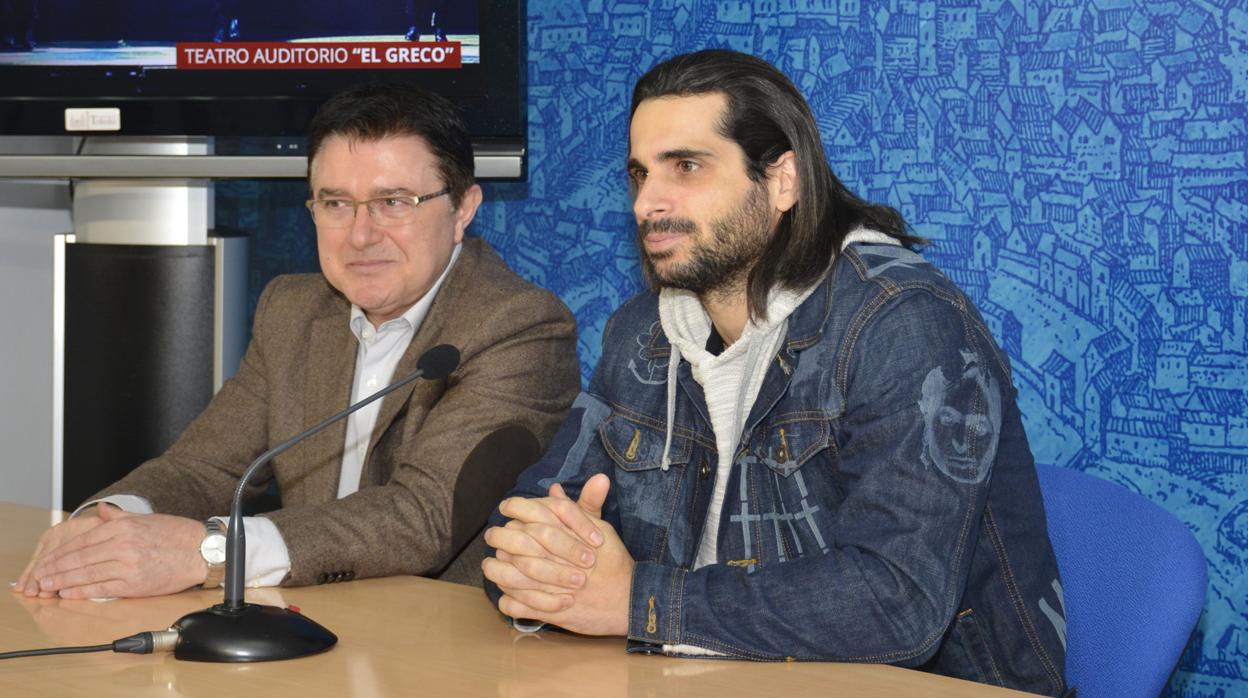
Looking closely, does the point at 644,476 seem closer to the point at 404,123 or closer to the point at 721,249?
the point at 721,249

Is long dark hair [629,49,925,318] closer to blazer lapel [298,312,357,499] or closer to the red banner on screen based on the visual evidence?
blazer lapel [298,312,357,499]

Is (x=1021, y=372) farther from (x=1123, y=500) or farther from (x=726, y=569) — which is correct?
(x=726, y=569)

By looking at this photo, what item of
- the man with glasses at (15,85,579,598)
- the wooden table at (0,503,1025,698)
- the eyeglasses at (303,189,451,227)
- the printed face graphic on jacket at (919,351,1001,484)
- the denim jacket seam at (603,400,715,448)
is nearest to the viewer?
the wooden table at (0,503,1025,698)

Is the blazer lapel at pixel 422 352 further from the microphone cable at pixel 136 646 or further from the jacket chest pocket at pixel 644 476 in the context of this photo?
the microphone cable at pixel 136 646

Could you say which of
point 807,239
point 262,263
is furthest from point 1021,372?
point 262,263

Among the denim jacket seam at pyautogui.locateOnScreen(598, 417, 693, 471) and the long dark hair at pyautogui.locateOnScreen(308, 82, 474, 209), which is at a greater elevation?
the long dark hair at pyautogui.locateOnScreen(308, 82, 474, 209)

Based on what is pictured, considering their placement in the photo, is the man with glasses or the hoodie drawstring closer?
the hoodie drawstring

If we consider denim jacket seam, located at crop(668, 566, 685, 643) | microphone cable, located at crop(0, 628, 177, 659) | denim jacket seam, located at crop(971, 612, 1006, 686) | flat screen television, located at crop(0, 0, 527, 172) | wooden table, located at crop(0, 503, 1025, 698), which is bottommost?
denim jacket seam, located at crop(971, 612, 1006, 686)

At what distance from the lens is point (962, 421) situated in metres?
1.50

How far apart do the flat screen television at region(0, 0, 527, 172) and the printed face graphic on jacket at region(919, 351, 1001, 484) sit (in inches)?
50.8

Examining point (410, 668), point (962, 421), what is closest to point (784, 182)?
point (962, 421)

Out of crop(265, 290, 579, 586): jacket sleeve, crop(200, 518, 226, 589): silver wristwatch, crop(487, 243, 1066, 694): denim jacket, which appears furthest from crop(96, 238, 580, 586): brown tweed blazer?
crop(487, 243, 1066, 694): denim jacket

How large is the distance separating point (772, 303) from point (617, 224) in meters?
1.16

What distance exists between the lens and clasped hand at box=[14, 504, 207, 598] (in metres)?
1.62
